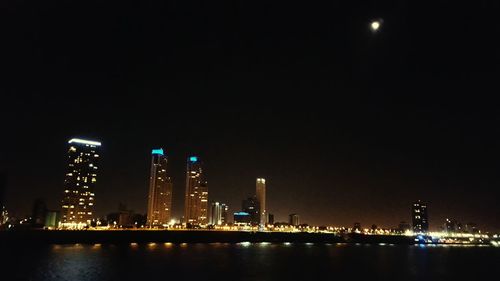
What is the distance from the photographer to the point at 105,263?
2349 inches

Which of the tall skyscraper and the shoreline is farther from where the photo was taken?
the tall skyscraper

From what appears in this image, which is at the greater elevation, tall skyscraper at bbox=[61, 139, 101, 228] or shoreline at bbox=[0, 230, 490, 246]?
tall skyscraper at bbox=[61, 139, 101, 228]

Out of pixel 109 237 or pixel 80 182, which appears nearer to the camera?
pixel 109 237

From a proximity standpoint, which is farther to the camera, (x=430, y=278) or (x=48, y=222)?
(x=48, y=222)

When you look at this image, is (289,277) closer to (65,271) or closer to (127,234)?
(65,271)

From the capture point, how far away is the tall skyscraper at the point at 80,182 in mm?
180750

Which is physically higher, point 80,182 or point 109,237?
point 80,182

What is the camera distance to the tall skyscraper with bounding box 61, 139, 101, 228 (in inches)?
7116

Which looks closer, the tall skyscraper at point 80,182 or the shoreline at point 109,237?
the shoreline at point 109,237

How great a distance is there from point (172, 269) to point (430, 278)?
3457 cm

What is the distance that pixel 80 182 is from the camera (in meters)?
187

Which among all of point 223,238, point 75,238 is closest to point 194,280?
point 75,238

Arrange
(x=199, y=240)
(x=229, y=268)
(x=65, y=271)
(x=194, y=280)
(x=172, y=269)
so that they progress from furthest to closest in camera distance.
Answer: (x=199, y=240) → (x=229, y=268) → (x=172, y=269) → (x=65, y=271) → (x=194, y=280)

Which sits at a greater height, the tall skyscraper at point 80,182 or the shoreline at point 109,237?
the tall skyscraper at point 80,182
